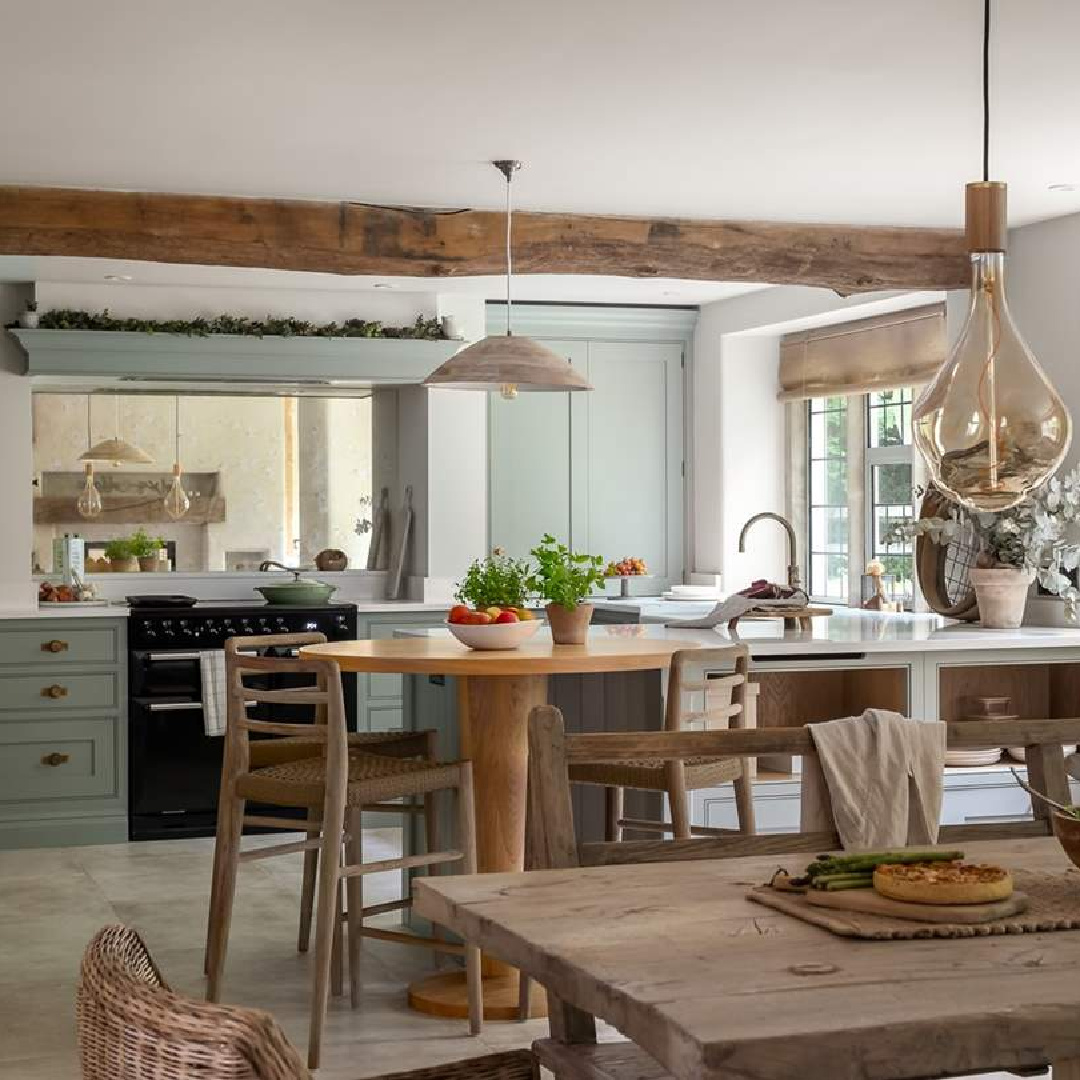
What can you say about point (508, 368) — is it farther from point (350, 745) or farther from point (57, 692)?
point (57, 692)

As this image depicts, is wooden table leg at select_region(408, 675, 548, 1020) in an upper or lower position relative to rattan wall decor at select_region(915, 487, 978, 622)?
lower

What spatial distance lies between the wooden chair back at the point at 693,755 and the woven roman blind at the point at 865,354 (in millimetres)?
4414

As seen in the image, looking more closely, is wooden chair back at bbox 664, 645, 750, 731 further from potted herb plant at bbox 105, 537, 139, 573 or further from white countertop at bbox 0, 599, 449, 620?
potted herb plant at bbox 105, 537, 139, 573

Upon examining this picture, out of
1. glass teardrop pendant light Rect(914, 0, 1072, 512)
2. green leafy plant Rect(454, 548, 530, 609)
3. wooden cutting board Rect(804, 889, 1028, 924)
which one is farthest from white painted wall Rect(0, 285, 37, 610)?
wooden cutting board Rect(804, 889, 1028, 924)

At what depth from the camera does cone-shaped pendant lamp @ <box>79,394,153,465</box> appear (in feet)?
25.7

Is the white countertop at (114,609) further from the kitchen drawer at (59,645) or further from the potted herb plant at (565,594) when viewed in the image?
the potted herb plant at (565,594)

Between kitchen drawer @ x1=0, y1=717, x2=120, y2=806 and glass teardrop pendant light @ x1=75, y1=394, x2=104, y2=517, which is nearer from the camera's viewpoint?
kitchen drawer @ x1=0, y1=717, x2=120, y2=806

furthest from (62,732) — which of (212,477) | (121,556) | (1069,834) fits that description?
(1069,834)

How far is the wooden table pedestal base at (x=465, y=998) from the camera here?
14.6ft

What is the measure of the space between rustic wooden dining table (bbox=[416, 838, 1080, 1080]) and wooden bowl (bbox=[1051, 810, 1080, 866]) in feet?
0.18

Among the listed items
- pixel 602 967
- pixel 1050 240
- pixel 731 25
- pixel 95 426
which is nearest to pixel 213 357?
pixel 95 426

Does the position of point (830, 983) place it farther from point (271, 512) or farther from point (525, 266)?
point (271, 512)

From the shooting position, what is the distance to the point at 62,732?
23.1 feet

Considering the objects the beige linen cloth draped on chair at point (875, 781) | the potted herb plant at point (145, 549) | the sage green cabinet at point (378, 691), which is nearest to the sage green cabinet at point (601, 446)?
the sage green cabinet at point (378, 691)
